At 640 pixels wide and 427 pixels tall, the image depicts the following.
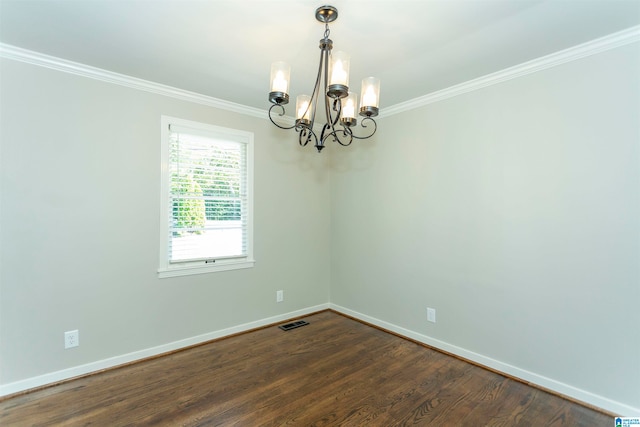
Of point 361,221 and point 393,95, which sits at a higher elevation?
point 393,95

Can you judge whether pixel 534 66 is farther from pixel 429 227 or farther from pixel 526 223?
pixel 429 227

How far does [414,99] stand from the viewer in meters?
3.11

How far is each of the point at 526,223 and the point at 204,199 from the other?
9.30ft

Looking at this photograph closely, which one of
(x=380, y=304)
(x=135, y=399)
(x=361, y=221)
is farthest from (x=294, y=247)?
(x=135, y=399)

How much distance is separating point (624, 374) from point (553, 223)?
1021 mm

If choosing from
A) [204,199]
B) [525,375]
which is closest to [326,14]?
[204,199]

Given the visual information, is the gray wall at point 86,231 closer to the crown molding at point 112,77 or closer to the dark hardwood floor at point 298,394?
the crown molding at point 112,77

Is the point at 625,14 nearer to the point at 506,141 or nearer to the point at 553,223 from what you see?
the point at 506,141

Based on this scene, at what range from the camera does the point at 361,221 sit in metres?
3.71

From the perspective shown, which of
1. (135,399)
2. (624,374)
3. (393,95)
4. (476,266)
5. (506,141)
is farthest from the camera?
(393,95)

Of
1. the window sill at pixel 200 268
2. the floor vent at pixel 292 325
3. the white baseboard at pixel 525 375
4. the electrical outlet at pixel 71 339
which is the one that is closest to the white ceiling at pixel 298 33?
the window sill at pixel 200 268

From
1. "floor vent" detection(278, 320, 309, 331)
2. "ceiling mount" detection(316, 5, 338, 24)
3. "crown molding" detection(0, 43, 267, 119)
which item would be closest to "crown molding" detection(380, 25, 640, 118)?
"ceiling mount" detection(316, 5, 338, 24)

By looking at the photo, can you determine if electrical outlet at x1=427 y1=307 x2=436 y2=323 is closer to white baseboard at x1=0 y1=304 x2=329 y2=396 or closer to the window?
white baseboard at x1=0 y1=304 x2=329 y2=396

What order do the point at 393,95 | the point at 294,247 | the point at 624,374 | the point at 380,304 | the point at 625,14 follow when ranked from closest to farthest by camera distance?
the point at 625,14, the point at 624,374, the point at 393,95, the point at 380,304, the point at 294,247
